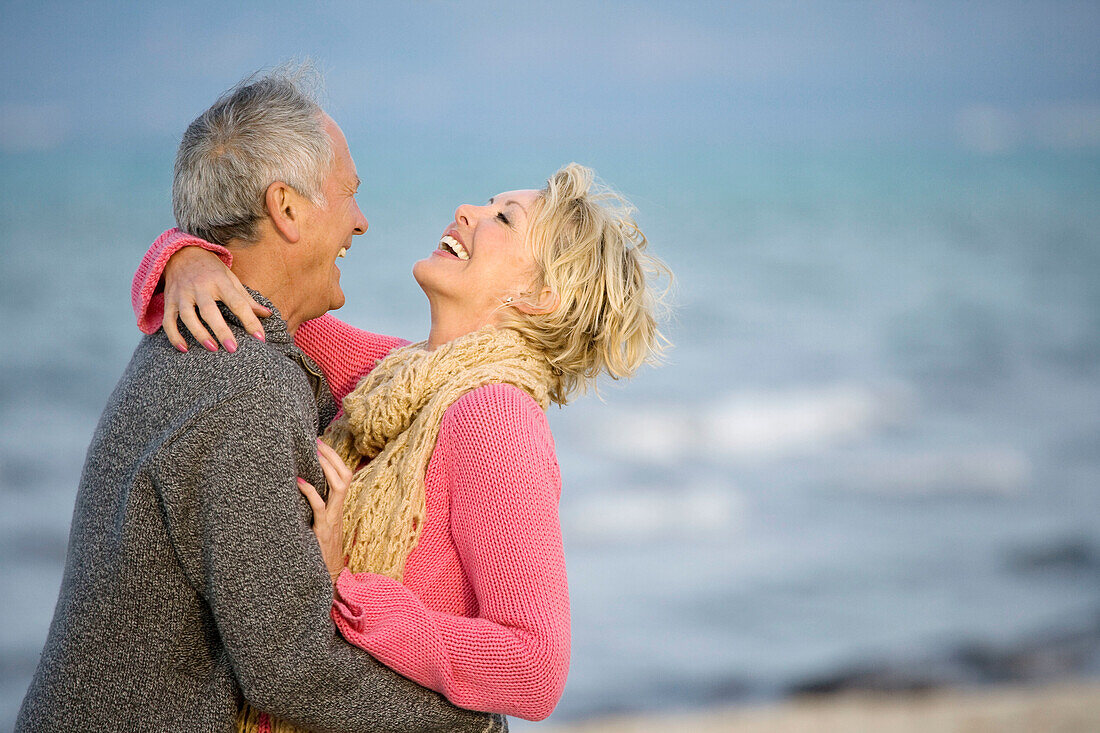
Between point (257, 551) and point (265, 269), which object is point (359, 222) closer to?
point (265, 269)

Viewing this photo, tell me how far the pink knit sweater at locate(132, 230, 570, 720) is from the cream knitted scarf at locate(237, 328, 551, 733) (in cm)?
3

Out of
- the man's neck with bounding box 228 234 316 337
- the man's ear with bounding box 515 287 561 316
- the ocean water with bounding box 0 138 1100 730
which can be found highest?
the ocean water with bounding box 0 138 1100 730

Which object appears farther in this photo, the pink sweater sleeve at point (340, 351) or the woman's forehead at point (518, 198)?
the pink sweater sleeve at point (340, 351)

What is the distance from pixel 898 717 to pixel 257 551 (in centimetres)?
395

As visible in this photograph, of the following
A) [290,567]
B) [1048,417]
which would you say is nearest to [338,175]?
[290,567]

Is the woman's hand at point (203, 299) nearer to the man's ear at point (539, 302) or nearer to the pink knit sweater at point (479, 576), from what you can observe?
the pink knit sweater at point (479, 576)

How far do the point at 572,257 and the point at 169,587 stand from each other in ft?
2.84

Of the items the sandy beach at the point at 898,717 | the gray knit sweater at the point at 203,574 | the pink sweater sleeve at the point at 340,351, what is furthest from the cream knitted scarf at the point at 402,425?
the sandy beach at the point at 898,717

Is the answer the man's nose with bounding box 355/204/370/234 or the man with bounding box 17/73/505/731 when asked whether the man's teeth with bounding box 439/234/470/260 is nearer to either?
the man's nose with bounding box 355/204/370/234

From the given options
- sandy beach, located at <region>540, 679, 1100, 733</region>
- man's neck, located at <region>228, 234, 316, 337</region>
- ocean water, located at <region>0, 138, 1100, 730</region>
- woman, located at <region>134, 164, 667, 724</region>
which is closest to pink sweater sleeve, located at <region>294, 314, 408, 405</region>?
woman, located at <region>134, 164, 667, 724</region>

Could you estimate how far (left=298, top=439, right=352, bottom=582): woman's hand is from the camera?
1.52 m

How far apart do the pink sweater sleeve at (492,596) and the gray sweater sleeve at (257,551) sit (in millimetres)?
79

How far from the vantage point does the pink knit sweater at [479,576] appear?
150cm

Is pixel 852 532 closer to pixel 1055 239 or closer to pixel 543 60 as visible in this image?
pixel 543 60
